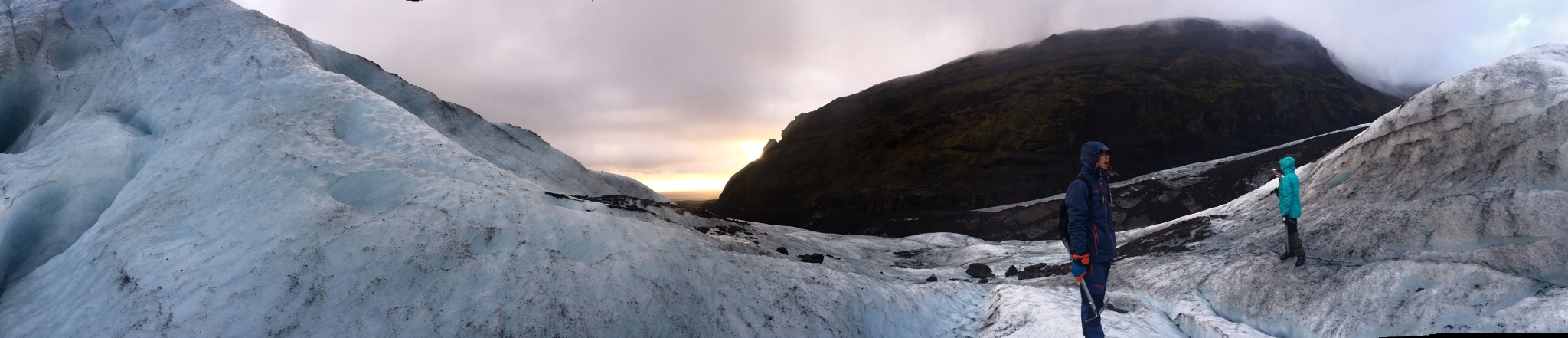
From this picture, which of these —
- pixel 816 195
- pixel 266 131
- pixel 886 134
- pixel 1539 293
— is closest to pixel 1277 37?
pixel 886 134

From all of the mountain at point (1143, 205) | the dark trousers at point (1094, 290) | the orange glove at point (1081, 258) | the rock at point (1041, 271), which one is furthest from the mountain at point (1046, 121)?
the orange glove at point (1081, 258)

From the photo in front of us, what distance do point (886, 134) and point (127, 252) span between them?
121915mm

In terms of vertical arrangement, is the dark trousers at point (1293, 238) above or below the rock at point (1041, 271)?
above

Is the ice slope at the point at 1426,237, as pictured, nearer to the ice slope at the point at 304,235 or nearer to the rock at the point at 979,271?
the rock at the point at 979,271

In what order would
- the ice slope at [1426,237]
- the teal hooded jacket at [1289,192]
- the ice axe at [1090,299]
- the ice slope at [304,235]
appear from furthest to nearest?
the teal hooded jacket at [1289,192] < the ice slope at [1426,237] < the ice slope at [304,235] < the ice axe at [1090,299]

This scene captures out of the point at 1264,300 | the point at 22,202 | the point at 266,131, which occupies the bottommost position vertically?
the point at 1264,300

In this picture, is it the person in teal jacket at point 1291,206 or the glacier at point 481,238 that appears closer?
the glacier at point 481,238

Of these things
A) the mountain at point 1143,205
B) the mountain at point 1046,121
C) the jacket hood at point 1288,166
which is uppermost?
the mountain at point 1046,121

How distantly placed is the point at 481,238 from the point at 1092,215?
30.8 ft

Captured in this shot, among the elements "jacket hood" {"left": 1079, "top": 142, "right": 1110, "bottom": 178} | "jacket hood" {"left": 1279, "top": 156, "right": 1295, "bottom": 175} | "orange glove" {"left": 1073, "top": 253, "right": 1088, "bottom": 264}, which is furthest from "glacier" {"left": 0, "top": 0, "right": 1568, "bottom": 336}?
"jacket hood" {"left": 1079, "top": 142, "right": 1110, "bottom": 178}

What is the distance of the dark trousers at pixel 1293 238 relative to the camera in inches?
467

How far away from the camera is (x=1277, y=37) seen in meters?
151

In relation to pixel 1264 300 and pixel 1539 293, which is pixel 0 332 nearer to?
pixel 1264 300

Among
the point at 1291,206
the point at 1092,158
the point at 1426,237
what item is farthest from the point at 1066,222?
the point at 1426,237
